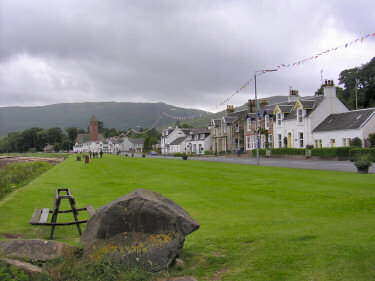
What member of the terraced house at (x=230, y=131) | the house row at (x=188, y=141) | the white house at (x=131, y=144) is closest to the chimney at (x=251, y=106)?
the terraced house at (x=230, y=131)

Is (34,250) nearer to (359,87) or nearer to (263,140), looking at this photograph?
(263,140)

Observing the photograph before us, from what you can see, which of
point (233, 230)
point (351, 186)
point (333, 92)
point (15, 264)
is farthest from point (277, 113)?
point (15, 264)

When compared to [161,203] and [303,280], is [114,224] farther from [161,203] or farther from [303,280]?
[303,280]

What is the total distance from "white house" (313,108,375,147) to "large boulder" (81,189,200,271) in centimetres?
4344

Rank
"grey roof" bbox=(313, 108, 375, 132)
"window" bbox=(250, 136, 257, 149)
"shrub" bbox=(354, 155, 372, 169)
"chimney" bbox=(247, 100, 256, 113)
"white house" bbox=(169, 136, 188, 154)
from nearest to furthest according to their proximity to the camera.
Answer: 1. "shrub" bbox=(354, 155, 372, 169)
2. "grey roof" bbox=(313, 108, 375, 132)
3. "window" bbox=(250, 136, 257, 149)
4. "chimney" bbox=(247, 100, 256, 113)
5. "white house" bbox=(169, 136, 188, 154)

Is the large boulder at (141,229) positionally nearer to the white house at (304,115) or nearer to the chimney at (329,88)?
the white house at (304,115)

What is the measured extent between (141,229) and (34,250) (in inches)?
73.7

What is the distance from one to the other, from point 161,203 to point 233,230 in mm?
3426

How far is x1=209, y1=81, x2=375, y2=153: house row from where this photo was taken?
46.3 m

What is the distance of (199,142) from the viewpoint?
101312 mm

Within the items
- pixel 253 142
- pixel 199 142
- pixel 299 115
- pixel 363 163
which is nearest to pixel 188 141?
pixel 199 142

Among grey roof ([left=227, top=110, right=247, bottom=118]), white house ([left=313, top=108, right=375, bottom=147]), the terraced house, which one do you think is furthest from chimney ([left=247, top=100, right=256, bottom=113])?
white house ([left=313, top=108, right=375, bottom=147])

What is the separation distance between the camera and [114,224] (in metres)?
6.61

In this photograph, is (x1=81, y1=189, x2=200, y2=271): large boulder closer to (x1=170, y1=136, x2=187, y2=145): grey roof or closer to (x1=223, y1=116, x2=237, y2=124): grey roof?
(x1=223, y1=116, x2=237, y2=124): grey roof
